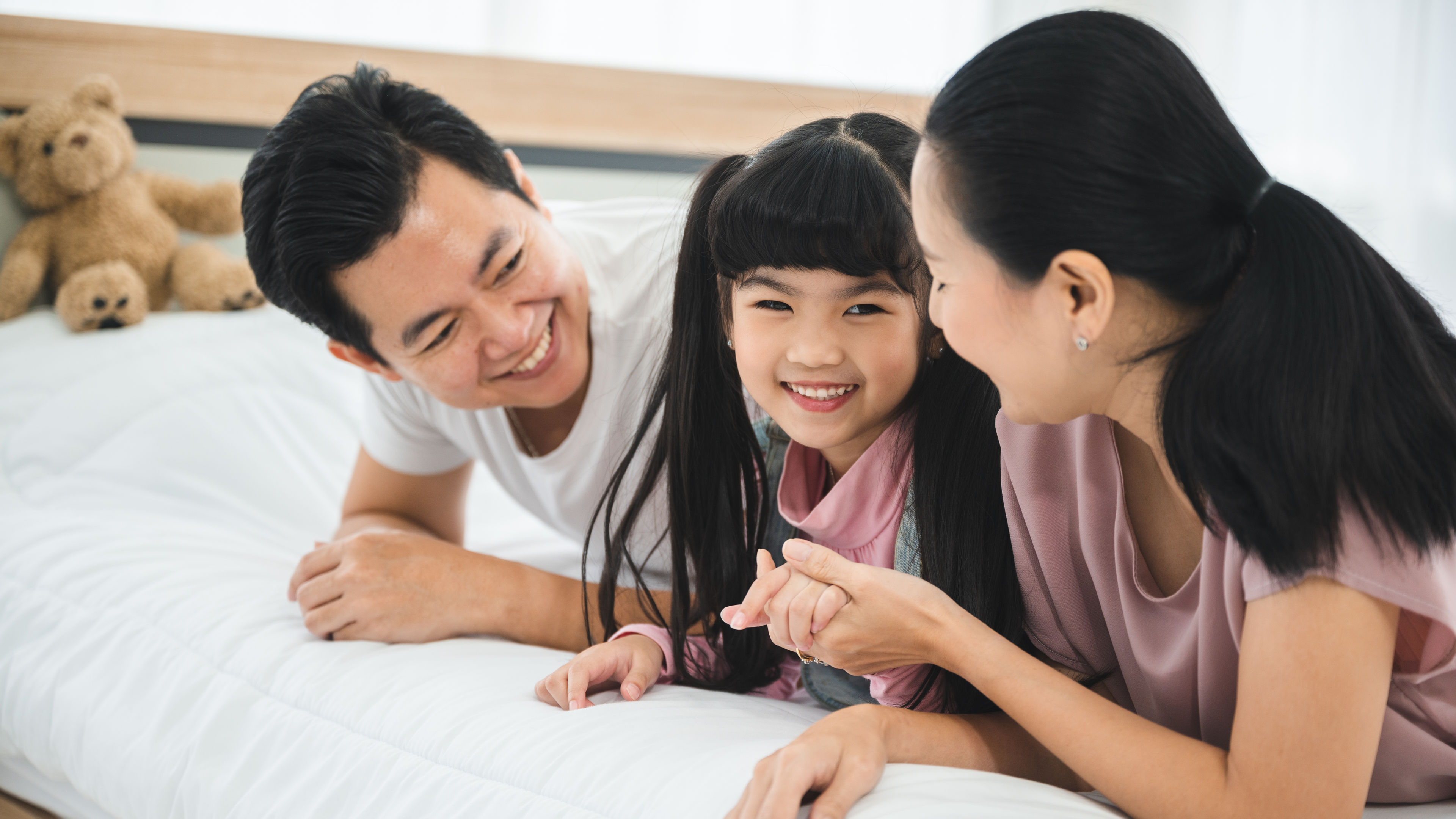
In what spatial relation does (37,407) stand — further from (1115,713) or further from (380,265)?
(1115,713)

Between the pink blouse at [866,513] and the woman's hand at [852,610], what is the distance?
0.15 metres

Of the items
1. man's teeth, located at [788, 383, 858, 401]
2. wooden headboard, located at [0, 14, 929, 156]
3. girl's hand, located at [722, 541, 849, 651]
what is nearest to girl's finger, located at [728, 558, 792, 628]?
girl's hand, located at [722, 541, 849, 651]

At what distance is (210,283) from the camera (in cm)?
179

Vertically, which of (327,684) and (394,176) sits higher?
(394,176)

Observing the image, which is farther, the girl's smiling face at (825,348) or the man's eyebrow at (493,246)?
→ the man's eyebrow at (493,246)

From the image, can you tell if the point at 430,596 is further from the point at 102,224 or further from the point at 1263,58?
the point at 1263,58

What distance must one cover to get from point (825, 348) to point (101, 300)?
51.4 inches

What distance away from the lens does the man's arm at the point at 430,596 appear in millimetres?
1091

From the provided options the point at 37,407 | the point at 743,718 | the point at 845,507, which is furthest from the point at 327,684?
the point at 37,407

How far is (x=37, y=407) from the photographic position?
4.91 feet

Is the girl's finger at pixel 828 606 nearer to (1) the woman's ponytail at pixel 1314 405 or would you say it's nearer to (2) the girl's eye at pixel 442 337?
(1) the woman's ponytail at pixel 1314 405

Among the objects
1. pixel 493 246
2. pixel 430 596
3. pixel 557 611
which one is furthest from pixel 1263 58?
pixel 430 596

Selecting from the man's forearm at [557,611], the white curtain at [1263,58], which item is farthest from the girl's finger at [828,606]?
the white curtain at [1263,58]

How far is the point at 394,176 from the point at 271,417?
66 centimetres
